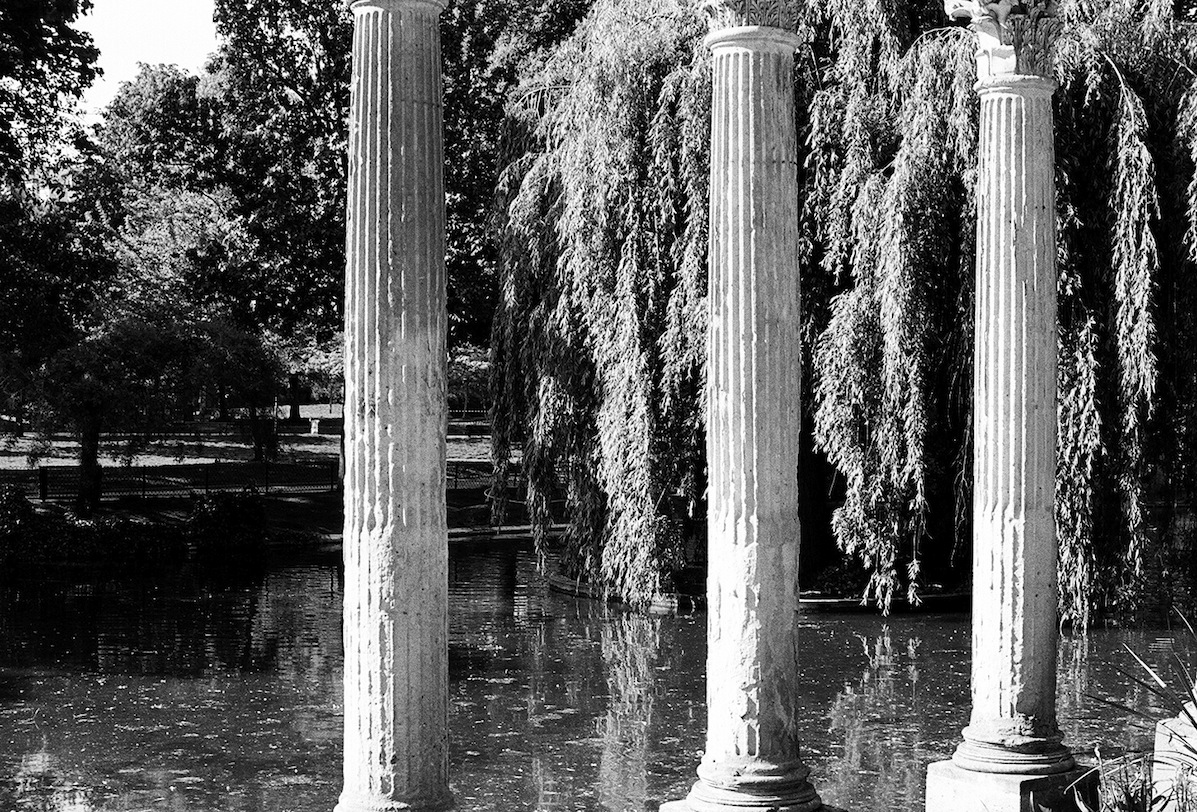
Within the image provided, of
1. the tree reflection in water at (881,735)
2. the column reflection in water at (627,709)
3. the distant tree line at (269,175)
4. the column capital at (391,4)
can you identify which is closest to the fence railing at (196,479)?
the distant tree line at (269,175)

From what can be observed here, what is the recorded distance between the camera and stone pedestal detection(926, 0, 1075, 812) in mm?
10836

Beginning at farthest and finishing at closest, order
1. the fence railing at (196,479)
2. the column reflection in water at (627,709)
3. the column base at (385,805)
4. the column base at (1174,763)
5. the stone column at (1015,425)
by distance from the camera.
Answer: the fence railing at (196,479), the column reflection in water at (627,709), the stone column at (1015,425), the column base at (1174,763), the column base at (385,805)

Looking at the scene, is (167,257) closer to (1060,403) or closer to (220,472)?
(220,472)

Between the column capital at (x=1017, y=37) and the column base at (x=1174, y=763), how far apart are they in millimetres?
4781

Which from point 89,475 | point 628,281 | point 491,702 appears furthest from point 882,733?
point 89,475

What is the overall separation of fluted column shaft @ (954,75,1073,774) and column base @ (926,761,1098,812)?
0.10 meters

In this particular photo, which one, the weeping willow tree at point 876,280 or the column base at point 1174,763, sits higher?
the weeping willow tree at point 876,280

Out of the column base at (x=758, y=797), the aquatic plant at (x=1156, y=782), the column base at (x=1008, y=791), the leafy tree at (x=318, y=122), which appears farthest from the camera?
the leafy tree at (x=318, y=122)

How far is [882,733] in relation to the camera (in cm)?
1666

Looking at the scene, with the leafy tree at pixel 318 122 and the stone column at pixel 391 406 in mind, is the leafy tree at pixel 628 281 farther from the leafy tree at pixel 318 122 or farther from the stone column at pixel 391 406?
the leafy tree at pixel 318 122

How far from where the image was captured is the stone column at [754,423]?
9.72 meters

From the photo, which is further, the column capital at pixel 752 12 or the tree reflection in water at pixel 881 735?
the tree reflection in water at pixel 881 735

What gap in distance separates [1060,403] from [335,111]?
28410 millimetres

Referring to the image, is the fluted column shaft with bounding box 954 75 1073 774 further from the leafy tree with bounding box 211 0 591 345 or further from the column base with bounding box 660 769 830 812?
the leafy tree with bounding box 211 0 591 345
